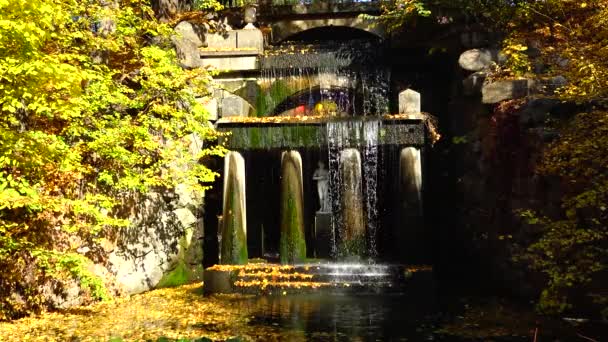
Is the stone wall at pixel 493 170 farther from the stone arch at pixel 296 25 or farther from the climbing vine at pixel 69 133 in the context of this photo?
the stone arch at pixel 296 25

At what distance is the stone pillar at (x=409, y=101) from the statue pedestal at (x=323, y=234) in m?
3.48

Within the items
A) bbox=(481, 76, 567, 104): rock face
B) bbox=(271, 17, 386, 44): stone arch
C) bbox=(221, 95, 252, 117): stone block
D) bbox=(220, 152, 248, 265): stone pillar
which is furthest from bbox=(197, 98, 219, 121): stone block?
bbox=(481, 76, 567, 104): rock face

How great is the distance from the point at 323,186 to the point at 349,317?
217 inches

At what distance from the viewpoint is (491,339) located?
6961 millimetres

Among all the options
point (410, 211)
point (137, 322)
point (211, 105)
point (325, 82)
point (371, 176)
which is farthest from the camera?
point (325, 82)

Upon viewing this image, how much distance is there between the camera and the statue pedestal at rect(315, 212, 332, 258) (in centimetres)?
1261

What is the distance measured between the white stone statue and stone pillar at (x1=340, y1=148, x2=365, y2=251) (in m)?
1.02

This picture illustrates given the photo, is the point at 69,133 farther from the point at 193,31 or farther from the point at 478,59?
the point at 478,59

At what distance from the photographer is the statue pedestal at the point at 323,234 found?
41.4ft

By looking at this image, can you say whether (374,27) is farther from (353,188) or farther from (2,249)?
(2,249)

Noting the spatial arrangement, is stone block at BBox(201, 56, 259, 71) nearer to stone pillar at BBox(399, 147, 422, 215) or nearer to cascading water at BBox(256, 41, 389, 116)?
cascading water at BBox(256, 41, 389, 116)

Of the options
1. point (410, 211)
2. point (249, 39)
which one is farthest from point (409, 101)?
point (249, 39)

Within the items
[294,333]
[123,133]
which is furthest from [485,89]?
[123,133]

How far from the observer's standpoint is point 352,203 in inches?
492
